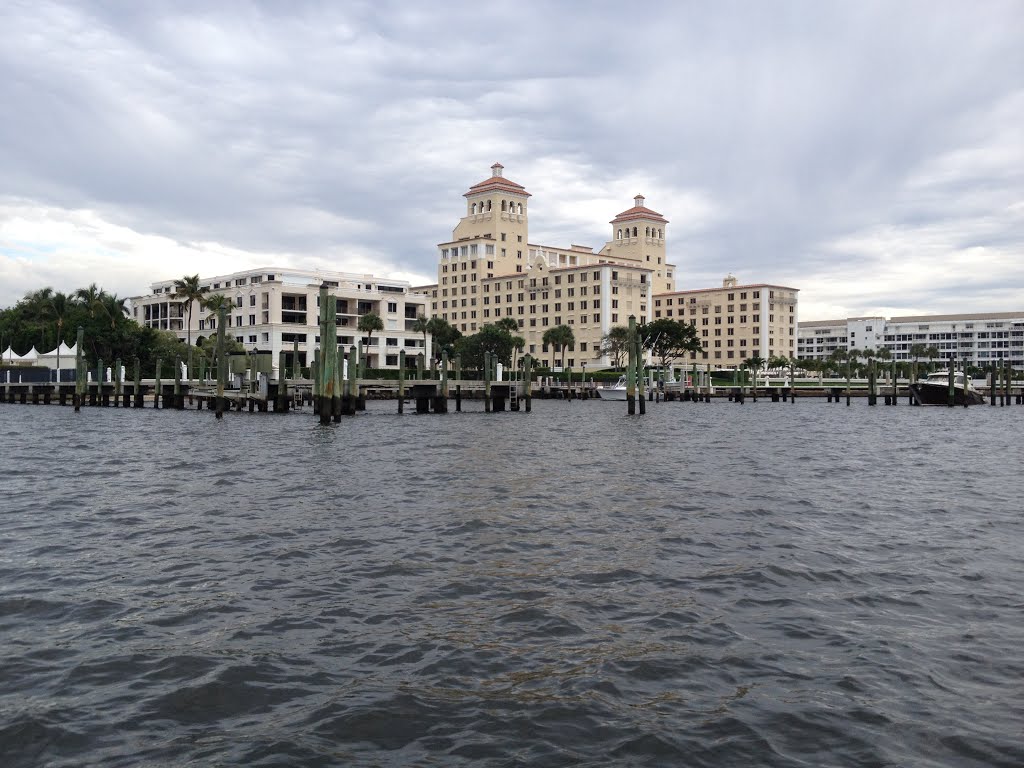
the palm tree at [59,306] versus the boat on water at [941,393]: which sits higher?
the palm tree at [59,306]

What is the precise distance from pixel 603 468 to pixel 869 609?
16.3m

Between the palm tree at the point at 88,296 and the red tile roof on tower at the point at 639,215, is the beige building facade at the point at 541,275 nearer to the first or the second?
the red tile roof on tower at the point at 639,215

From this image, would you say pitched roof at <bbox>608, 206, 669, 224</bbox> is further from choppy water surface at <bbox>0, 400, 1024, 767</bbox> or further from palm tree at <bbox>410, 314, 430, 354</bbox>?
choppy water surface at <bbox>0, 400, 1024, 767</bbox>

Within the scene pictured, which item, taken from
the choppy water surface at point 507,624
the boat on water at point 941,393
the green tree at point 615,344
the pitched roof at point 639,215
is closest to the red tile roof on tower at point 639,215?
the pitched roof at point 639,215

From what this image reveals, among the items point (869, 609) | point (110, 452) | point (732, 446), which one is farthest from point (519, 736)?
point (732, 446)

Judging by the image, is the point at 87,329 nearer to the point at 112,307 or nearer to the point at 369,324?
the point at 112,307

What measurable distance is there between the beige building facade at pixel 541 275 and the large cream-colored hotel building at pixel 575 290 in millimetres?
217

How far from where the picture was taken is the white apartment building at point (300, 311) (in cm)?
12381

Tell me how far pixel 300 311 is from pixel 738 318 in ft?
324

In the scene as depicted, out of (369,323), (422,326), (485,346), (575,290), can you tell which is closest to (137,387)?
(369,323)

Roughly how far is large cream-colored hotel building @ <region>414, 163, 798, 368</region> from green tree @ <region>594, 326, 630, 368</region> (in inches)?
233

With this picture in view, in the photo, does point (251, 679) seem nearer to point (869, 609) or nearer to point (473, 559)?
point (473, 559)

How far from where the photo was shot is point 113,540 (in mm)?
14250

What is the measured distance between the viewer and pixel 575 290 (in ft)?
554
